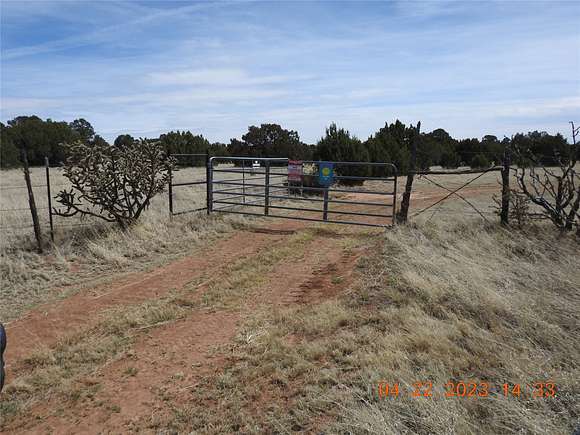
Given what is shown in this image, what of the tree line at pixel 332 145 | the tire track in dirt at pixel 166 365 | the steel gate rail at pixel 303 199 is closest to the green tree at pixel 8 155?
the tree line at pixel 332 145

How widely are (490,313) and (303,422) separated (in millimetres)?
2571

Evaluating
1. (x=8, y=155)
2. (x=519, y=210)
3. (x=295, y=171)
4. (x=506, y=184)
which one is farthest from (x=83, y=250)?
(x=8, y=155)

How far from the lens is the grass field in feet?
10.7

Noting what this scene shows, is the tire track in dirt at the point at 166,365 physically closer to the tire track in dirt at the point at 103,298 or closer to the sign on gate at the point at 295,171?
the tire track in dirt at the point at 103,298

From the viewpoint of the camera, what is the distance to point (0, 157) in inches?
1278

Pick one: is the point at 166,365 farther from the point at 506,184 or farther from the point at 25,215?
the point at 25,215

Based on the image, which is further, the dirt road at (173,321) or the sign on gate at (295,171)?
the sign on gate at (295,171)

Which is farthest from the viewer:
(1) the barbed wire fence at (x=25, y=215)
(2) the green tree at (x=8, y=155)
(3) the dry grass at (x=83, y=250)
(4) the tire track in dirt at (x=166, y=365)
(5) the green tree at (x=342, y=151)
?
(2) the green tree at (x=8, y=155)

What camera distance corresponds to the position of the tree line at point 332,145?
20781 millimetres

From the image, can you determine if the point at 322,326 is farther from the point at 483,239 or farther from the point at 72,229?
A: the point at 72,229

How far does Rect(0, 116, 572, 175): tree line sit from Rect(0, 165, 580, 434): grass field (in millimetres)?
4182

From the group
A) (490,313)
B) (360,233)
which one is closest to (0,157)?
(360,233)

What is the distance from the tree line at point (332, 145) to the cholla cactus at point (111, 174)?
3.54 meters

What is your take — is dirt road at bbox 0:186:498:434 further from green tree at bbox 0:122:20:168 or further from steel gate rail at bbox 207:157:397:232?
green tree at bbox 0:122:20:168
